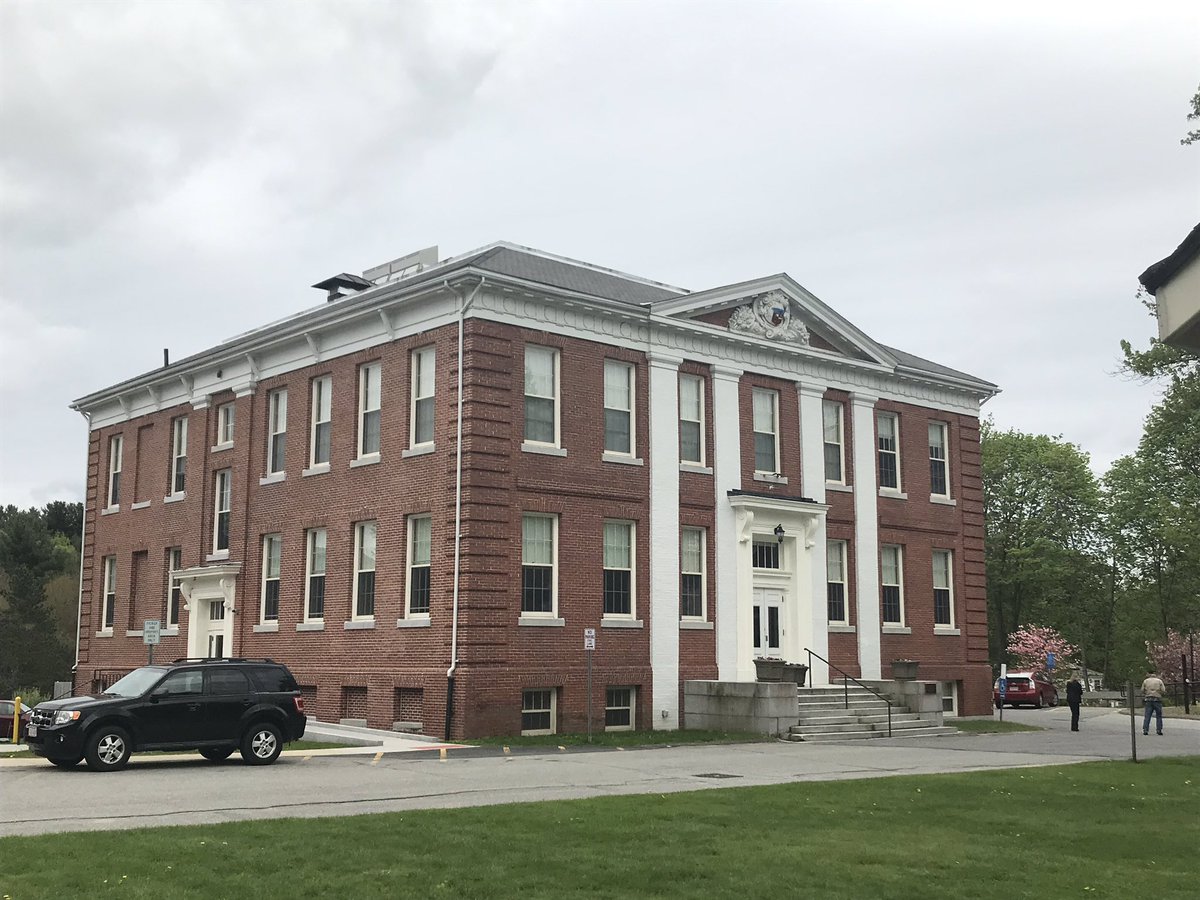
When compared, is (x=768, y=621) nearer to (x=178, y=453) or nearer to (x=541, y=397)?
(x=541, y=397)

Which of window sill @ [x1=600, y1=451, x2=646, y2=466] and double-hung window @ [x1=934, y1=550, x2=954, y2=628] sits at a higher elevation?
window sill @ [x1=600, y1=451, x2=646, y2=466]

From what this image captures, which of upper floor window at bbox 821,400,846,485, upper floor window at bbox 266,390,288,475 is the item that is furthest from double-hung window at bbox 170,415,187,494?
upper floor window at bbox 821,400,846,485

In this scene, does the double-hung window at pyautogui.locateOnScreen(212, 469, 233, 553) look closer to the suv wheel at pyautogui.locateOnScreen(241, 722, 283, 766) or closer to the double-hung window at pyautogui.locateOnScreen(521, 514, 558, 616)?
the double-hung window at pyautogui.locateOnScreen(521, 514, 558, 616)

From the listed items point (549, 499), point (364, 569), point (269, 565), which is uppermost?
point (549, 499)

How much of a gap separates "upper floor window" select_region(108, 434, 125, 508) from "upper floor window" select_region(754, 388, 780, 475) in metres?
20.7

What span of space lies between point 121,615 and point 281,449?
394 inches

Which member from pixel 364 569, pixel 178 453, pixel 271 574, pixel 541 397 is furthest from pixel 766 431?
pixel 178 453

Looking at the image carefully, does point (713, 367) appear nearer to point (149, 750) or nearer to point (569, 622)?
point (569, 622)

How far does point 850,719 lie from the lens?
29.1 m

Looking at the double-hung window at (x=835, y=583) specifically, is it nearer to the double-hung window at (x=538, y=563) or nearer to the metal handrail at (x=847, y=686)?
the metal handrail at (x=847, y=686)

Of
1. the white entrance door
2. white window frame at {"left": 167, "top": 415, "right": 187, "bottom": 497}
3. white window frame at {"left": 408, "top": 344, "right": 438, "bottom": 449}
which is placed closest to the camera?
white window frame at {"left": 408, "top": 344, "right": 438, "bottom": 449}

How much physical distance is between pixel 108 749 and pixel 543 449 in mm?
11521

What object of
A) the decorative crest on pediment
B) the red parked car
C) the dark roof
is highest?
the decorative crest on pediment

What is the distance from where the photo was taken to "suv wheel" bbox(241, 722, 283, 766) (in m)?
21.0
